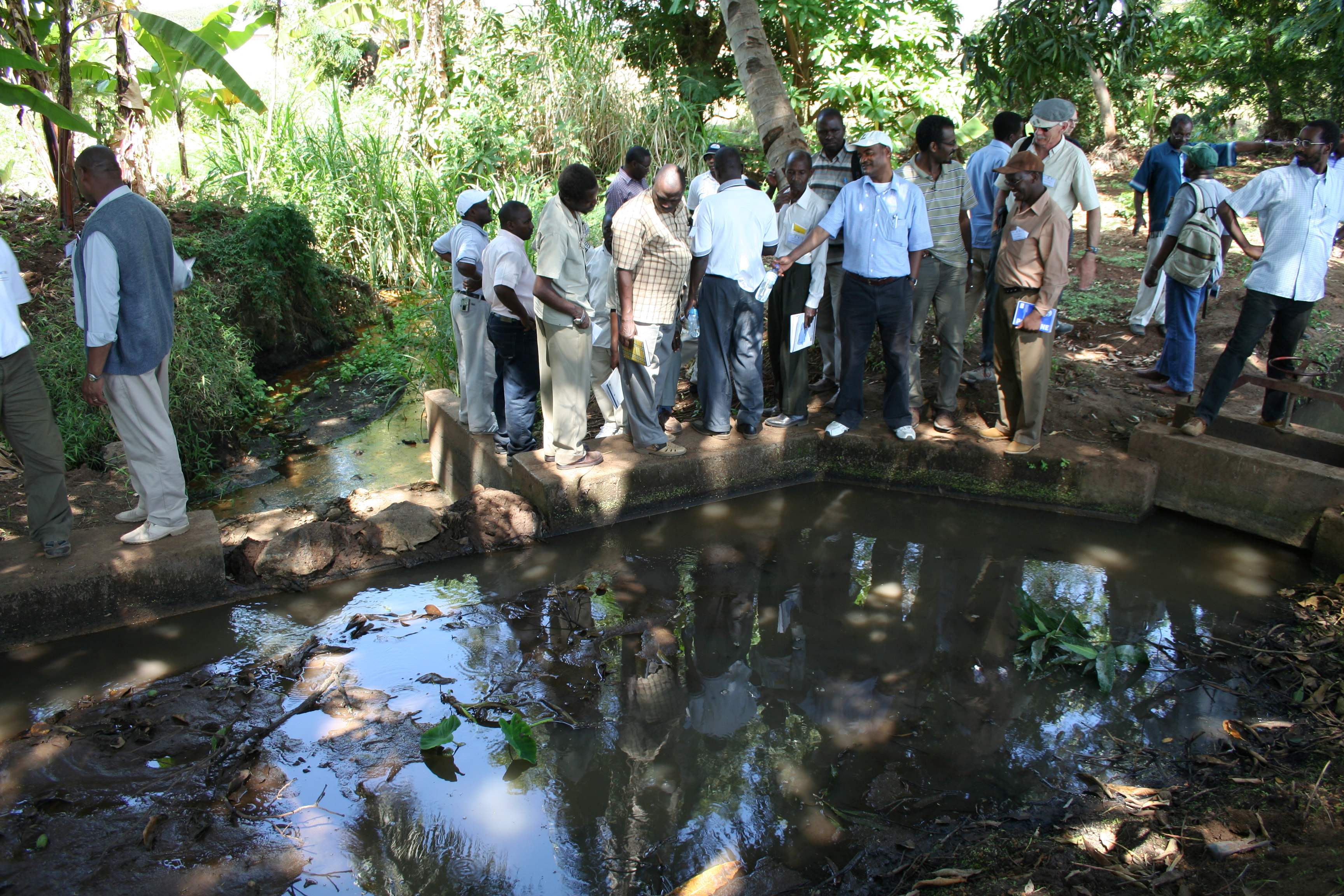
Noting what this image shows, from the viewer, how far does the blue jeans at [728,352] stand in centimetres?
568

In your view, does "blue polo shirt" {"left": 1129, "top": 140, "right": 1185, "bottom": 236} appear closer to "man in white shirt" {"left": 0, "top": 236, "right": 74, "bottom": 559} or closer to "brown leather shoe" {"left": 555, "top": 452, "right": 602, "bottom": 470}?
"brown leather shoe" {"left": 555, "top": 452, "right": 602, "bottom": 470}

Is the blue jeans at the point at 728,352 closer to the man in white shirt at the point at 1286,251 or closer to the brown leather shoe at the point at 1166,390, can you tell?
the man in white shirt at the point at 1286,251

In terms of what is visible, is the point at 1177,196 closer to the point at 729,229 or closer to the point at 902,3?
the point at 729,229

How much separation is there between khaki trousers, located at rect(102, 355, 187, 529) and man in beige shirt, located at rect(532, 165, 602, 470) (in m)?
2.01

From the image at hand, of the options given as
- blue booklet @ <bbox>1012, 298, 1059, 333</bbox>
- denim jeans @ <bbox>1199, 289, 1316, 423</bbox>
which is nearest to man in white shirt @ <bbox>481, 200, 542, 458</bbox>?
blue booklet @ <bbox>1012, 298, 1059, 333</bbox>

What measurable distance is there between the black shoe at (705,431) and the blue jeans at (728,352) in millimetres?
22

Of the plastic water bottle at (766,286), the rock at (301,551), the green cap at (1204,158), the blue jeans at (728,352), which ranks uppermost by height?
the green cap at (1204,158)

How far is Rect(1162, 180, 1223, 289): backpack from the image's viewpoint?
6.03m

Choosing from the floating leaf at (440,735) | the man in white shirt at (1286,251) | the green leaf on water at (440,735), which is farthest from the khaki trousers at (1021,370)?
the green leaf on water at (440,735)

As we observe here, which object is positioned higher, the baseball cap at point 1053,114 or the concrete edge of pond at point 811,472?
the baseball cap at point 1053,114

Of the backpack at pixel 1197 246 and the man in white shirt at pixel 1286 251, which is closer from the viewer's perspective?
the man in white shirt at pixel 1286 251

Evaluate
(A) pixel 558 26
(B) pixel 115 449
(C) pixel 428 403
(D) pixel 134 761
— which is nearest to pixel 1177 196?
(C) pixel 428 403

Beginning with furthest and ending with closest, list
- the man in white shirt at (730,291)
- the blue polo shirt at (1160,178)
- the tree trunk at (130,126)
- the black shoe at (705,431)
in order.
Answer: the tree trunk at (130,126)
the blue polo shirt at (1160,178)
the black shoe at (705,431)
the man in white shirt at (730,291)

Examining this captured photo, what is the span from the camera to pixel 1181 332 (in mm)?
6336
